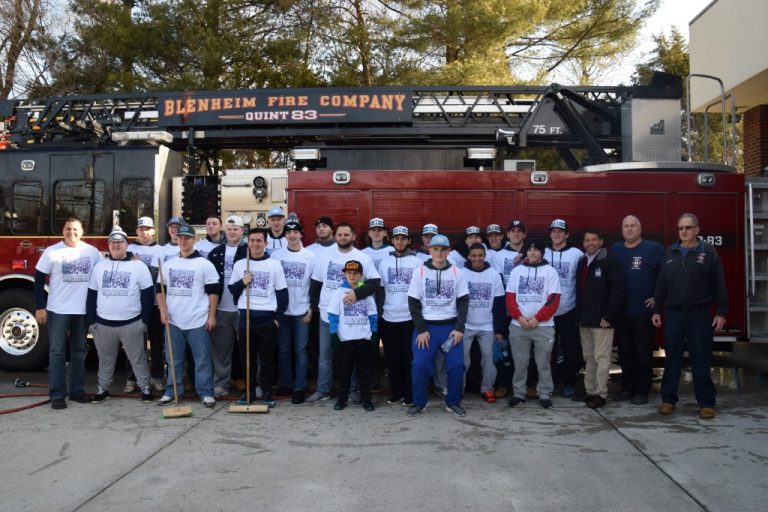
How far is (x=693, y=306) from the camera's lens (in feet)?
21.2

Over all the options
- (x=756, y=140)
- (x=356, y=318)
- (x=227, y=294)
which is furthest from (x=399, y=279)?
(x=756, y=140)

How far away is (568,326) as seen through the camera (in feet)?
23.7

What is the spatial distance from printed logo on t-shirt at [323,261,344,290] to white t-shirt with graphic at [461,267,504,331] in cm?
130

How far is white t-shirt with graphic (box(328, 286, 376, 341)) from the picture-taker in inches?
266

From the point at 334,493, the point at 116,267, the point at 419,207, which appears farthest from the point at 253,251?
the point at 334,493

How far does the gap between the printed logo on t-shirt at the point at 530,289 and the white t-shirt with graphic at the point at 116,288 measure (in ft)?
13.2

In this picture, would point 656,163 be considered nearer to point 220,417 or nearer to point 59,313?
point 220,417

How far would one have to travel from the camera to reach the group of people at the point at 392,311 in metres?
6.60

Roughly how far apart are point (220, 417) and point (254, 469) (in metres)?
1.61

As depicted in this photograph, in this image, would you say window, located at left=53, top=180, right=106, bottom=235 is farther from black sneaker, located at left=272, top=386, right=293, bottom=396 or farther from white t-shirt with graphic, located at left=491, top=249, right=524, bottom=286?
white t-shirt with graphic, located at left=491, top=249, right=524, bottom=286

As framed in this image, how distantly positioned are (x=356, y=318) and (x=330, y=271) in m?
0.61

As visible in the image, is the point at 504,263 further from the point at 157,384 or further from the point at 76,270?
the point at 76,270

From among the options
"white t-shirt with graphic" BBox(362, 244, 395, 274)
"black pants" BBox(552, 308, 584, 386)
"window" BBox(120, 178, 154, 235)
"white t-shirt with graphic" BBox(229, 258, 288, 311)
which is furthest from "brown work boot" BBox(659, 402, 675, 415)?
"window" BBox(120, 178, 154, 235)

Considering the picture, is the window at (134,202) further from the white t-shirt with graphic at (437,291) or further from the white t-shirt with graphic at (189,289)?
the white t-shirt with graphic at (437,291)
